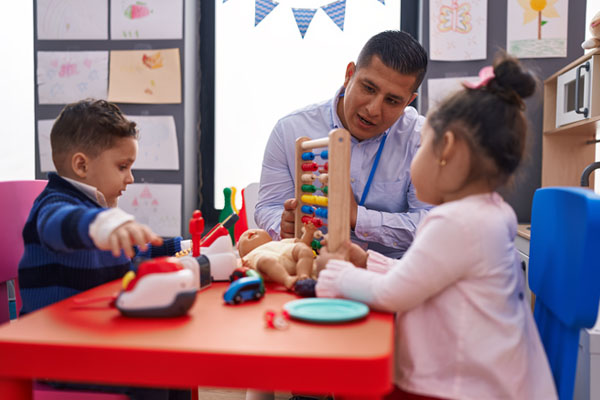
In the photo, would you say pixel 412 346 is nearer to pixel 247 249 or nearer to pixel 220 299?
pixel 220 299

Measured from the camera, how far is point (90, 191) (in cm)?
110

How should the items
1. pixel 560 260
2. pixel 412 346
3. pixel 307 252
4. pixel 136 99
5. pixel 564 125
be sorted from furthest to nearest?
pixel 136 99
pixel 564 125
pixel 307 252
pixel 560 260
pixel 412 346

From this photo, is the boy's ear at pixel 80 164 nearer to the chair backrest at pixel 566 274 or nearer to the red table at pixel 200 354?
the red table at pixel 200 354

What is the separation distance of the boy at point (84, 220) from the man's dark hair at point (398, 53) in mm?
698

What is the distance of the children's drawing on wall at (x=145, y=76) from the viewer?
8.34 ft

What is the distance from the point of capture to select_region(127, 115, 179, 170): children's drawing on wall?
2.56 m

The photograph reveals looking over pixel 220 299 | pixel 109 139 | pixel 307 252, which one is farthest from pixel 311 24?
pixel 220 299

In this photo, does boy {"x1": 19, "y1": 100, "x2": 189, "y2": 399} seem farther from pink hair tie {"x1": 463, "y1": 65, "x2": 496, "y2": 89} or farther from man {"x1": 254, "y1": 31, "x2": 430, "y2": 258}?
pink hair tie {"x1": 463, "y1": 65, "x2": 496, "y2": 89}

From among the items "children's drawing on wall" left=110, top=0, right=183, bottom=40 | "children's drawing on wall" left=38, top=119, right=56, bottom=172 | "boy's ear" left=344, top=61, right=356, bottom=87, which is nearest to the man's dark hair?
"boy's ear" left=344, top=61, right=356, bottom=87

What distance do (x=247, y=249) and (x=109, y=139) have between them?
1.37ft

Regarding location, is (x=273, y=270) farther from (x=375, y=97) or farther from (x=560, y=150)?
(x=560, y=150)

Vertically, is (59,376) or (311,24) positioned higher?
(311,24)

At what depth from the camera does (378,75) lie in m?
1.40

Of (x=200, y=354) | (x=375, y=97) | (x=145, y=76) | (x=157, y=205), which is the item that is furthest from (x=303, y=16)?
(x=200, y=354)
